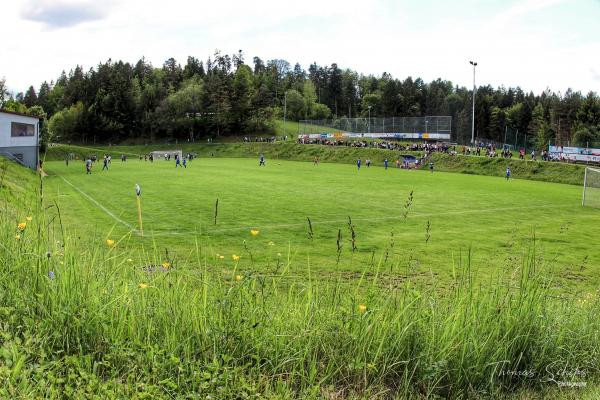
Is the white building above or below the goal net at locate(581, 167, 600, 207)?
above

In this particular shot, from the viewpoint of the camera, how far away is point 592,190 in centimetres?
3819

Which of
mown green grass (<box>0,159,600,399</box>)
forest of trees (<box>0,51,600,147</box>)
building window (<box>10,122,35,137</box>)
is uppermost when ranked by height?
forest of trees (<box>0,51,600,147</box>)

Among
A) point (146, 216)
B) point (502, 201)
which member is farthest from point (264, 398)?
point (502, 201)

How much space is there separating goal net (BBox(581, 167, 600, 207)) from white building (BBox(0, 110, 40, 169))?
4121cm

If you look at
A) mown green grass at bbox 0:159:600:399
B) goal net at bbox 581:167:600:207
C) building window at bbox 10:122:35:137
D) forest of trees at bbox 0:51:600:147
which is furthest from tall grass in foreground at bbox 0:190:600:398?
forest of trees at bbox 0:51:600:147

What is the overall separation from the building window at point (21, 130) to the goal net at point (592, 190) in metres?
46.1

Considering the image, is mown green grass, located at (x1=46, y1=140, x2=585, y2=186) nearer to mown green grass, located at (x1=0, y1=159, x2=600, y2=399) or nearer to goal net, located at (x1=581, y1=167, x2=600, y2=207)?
goal net, located at (x1=581, y1=167, x2=600, y2=207)

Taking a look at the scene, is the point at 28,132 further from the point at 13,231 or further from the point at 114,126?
the point at 114,126

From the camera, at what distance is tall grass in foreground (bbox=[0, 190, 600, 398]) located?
4148mm

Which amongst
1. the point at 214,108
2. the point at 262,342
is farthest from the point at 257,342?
the point at 214,108

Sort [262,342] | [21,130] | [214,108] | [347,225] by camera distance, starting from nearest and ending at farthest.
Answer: [262,342] → [347,225] → [21,130] → [214,108]

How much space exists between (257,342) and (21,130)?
5228 centimetres

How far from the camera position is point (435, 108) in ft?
495

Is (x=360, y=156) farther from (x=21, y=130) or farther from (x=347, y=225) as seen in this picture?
(x=347, y=225)
